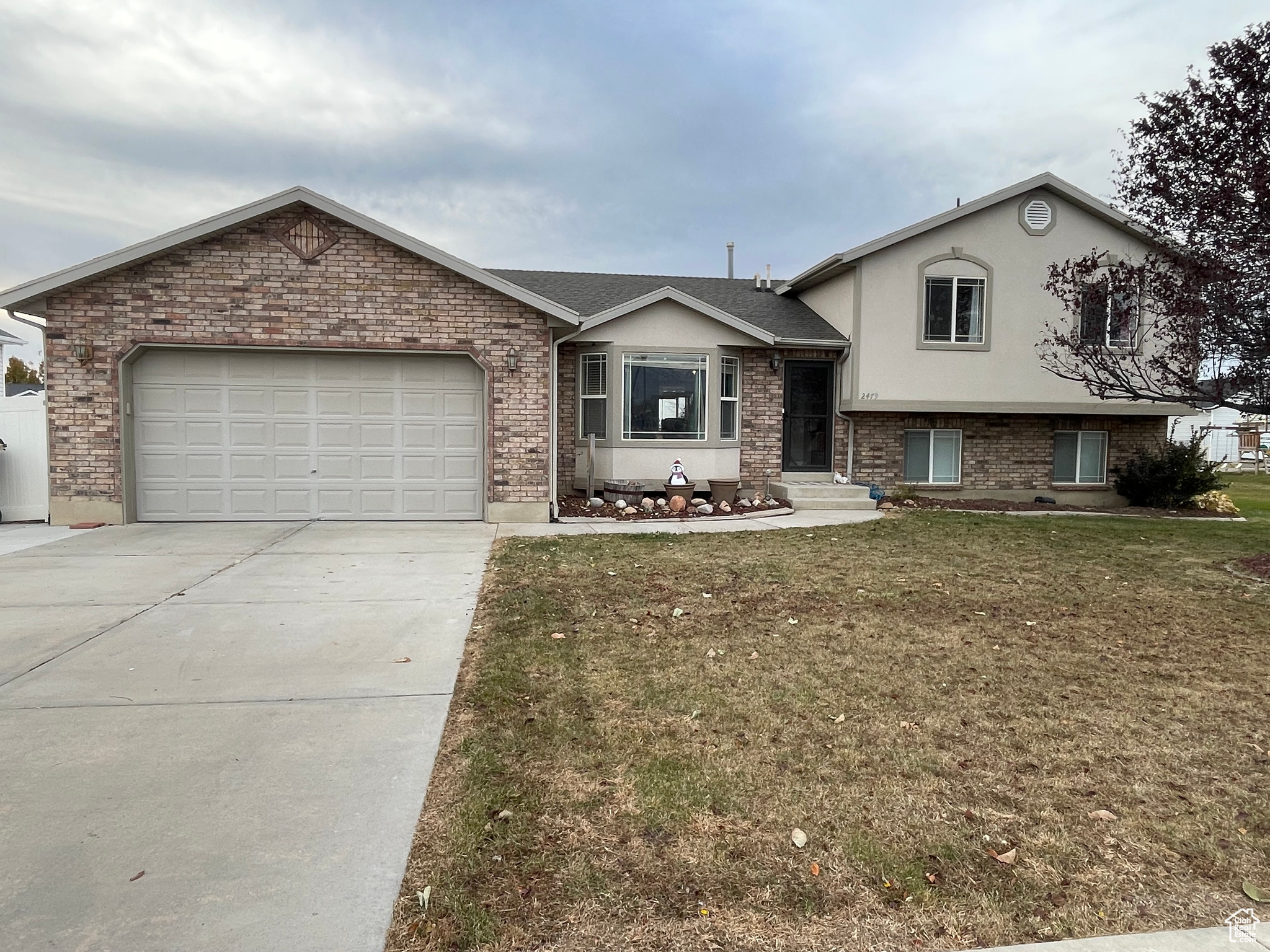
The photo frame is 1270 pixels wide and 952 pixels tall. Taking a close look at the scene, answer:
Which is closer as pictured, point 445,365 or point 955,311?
point 445,365

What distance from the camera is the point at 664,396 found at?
13.5 meters

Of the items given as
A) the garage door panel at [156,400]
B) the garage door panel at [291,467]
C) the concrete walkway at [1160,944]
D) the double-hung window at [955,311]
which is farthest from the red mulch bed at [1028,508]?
the concrete walkway at [1160,944]

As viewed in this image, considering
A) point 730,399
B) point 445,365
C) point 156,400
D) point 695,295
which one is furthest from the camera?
point 695,295

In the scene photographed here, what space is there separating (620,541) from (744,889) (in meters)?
7.40

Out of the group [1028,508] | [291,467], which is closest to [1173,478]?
[1028,508]

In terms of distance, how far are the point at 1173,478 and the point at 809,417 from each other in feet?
22.5

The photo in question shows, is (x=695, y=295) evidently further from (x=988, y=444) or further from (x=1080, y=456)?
(x=1080, y=456)

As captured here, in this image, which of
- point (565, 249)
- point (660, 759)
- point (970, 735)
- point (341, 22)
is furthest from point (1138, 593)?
point (565, 249)

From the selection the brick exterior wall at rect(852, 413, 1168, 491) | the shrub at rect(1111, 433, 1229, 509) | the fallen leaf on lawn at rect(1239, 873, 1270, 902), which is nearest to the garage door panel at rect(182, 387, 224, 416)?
the brick exterior wall at rect(852, 413, 1168, 491)

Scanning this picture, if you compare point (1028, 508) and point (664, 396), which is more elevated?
point (664, 396)

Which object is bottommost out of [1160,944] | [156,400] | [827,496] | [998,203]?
[1160,944]

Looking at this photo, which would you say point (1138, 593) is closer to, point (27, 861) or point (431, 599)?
point (431, 599)

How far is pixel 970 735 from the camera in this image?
12.7ft

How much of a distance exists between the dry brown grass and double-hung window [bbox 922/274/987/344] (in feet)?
27.5
